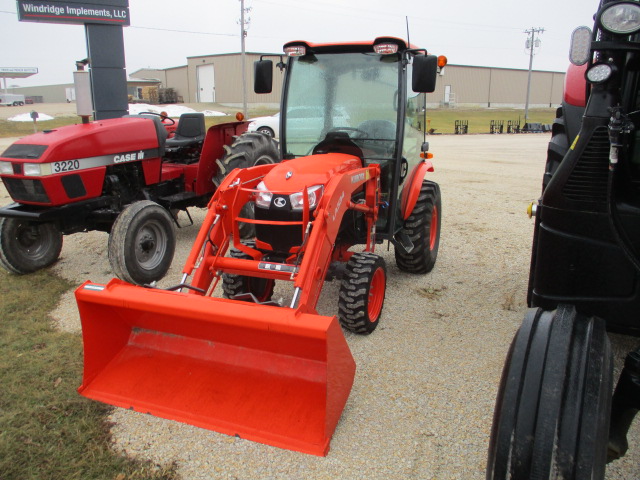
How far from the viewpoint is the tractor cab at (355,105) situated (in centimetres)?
427

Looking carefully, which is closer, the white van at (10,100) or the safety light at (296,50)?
the safety light at (296,50)

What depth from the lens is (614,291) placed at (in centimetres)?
168

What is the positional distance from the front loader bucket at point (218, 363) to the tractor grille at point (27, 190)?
6.74 ft

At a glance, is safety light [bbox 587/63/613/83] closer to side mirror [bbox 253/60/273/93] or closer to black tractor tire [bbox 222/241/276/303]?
black tractor tire [bbox 222/241/276/303]

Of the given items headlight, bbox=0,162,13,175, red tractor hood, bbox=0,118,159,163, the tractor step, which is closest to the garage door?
the tractor step

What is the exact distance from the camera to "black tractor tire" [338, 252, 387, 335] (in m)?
3.55

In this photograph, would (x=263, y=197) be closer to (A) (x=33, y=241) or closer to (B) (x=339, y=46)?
(B) (x=339, y=46)

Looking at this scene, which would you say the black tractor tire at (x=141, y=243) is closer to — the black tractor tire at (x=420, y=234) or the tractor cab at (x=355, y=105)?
the tractor cab at (x=355, y=105)

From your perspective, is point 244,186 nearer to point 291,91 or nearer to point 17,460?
point 291,91

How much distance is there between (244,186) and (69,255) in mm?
2965

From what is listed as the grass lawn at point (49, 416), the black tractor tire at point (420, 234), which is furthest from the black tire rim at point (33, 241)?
the black tractor tire at point (420, 234)

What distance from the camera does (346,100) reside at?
4422mm

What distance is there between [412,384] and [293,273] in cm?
100

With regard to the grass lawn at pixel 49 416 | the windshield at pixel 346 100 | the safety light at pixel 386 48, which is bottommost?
the grass lawn at pixel 49 416
